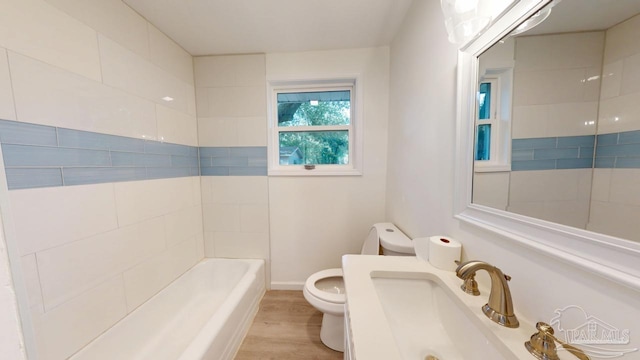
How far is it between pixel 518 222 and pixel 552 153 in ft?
0.67

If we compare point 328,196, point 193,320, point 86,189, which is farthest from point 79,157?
point 328,196

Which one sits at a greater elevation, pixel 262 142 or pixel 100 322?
pixel 262 142

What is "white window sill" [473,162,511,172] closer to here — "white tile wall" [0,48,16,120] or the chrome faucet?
the chrome faucet

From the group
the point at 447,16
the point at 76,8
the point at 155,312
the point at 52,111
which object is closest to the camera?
the point at 447,16

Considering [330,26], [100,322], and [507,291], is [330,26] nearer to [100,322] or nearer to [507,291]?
[507,291]

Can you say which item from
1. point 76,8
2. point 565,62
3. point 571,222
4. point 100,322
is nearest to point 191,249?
point 100,322

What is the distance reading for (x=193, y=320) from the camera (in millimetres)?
1667

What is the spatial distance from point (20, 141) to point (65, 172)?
7.5 inches

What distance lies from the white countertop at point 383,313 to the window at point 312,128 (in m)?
1.23

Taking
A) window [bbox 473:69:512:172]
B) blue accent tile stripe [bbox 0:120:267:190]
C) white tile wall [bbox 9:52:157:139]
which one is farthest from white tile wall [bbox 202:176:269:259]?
window [bbox 473:69:512:172]

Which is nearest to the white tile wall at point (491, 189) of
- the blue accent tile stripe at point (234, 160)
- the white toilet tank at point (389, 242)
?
the white toilet tank at point (389, 242)

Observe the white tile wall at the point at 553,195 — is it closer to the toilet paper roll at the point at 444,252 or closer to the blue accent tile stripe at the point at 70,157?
the toilet paper roll at the point at 444,252

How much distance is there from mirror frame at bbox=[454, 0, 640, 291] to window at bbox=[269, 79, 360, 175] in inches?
47.5

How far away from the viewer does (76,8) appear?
3.50 feet
